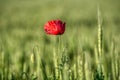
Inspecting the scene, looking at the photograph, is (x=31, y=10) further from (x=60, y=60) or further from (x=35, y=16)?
(x=60, y=60)

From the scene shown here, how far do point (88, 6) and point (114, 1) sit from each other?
143 cm

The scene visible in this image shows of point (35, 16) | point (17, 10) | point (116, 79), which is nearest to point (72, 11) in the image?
point (35, 16)

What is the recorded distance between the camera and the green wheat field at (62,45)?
1764 millimetres

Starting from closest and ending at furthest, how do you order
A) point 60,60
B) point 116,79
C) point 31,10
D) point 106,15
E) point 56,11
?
point 60,60, point 116,79, point 106,15, point 56,11, point 31,10

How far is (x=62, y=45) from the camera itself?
180 centimetres

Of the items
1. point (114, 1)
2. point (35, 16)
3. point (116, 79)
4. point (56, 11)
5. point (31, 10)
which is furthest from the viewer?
point (114, 1)

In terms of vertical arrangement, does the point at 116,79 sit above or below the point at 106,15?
below

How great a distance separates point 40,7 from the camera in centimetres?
939

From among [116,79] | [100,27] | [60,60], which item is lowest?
[116,79]

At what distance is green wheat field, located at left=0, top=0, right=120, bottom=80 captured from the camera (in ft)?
5.79

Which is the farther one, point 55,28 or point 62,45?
point 62,45

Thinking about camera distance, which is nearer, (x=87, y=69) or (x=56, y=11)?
(x=87, y=69)

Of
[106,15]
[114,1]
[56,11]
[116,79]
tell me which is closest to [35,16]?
[56,11]

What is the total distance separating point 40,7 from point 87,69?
7667 mm
